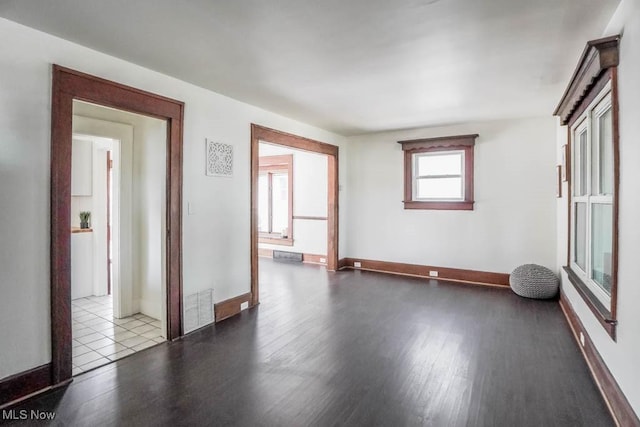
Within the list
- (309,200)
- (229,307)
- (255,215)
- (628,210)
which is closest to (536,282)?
(628,210)

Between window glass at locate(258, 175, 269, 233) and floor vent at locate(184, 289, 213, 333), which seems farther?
window glass at locate(258, 175, 269, 233)

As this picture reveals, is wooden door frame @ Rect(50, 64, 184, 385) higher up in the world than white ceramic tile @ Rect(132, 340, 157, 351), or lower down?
higher up

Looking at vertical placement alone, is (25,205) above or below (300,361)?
above

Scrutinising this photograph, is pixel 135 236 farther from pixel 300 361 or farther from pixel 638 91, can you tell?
pixel 638 91

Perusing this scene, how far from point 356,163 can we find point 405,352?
13.6 ft

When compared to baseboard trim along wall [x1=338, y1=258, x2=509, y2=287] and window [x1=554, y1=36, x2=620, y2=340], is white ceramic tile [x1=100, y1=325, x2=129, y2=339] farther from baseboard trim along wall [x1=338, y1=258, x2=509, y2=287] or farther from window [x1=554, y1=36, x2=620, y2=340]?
window [x1=554, y1=36, x2=620, y2=340]

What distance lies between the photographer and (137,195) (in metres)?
4.03

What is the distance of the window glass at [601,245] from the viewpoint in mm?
2678

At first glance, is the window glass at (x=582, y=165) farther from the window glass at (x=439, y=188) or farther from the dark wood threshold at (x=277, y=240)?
the dark wood threshold at (x=277, y=240)

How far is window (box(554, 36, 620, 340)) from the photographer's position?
220cm

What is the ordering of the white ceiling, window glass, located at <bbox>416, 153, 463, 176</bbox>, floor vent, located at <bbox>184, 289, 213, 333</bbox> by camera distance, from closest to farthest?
the white ceiling → floor vent, located at <bbox>184, 289, 213, 333</bbox> → window glass, located at <bbox>416, 153, 463, 176</bbox>

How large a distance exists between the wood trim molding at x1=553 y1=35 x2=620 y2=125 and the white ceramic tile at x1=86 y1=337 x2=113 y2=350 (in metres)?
4.37

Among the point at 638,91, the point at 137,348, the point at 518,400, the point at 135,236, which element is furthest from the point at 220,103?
the point at 518,400

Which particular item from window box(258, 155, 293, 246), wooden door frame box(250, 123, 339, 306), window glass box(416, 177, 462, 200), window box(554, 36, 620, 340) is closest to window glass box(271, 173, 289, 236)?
window box(258, 155, 293, 246)
